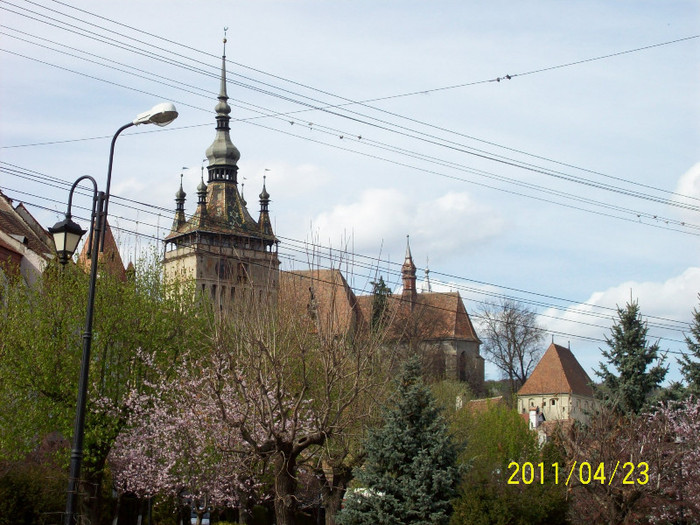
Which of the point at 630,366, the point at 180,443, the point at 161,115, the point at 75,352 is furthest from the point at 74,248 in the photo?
the point at 630,366

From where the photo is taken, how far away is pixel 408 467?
76.4ft

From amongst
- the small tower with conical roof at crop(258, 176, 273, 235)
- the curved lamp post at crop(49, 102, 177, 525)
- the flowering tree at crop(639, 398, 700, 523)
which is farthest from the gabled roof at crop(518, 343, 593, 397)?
the curved lamp post at crop(49, 102, 177, 525)

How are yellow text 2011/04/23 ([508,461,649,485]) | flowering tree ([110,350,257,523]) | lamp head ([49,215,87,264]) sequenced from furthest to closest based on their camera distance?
1. flowering tree ([110,350,257,523])
2. yellow text 2011/04/23 ([508,461,649,485])
3. lamp head ([49,215,87,264])

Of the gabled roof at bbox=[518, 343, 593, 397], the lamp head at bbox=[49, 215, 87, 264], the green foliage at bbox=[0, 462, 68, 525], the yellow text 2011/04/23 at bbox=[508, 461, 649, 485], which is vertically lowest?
the green foliage at bbox=[0, 462, 68, 525]

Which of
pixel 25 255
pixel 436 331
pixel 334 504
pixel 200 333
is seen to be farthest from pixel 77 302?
pixel 436 331

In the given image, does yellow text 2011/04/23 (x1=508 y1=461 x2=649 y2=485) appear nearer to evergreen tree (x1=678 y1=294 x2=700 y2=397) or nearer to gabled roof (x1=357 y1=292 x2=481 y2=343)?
evergreen tree (x1=678 y1=294 x2=700 y2=397)

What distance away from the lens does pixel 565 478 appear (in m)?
27.5

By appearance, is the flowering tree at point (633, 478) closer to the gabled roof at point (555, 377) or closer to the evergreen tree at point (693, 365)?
the evergreen tree at point (693, 365)

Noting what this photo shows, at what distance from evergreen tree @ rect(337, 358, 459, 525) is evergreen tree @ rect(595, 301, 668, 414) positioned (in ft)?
59.4

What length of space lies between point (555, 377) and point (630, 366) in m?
55.8

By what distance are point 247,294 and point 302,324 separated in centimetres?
210

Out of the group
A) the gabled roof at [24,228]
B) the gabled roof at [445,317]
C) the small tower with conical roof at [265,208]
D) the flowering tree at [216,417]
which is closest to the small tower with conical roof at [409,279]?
the gabled roof at [445,317]

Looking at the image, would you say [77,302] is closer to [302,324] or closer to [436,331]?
[302,324]

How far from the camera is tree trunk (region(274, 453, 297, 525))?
854 inches
